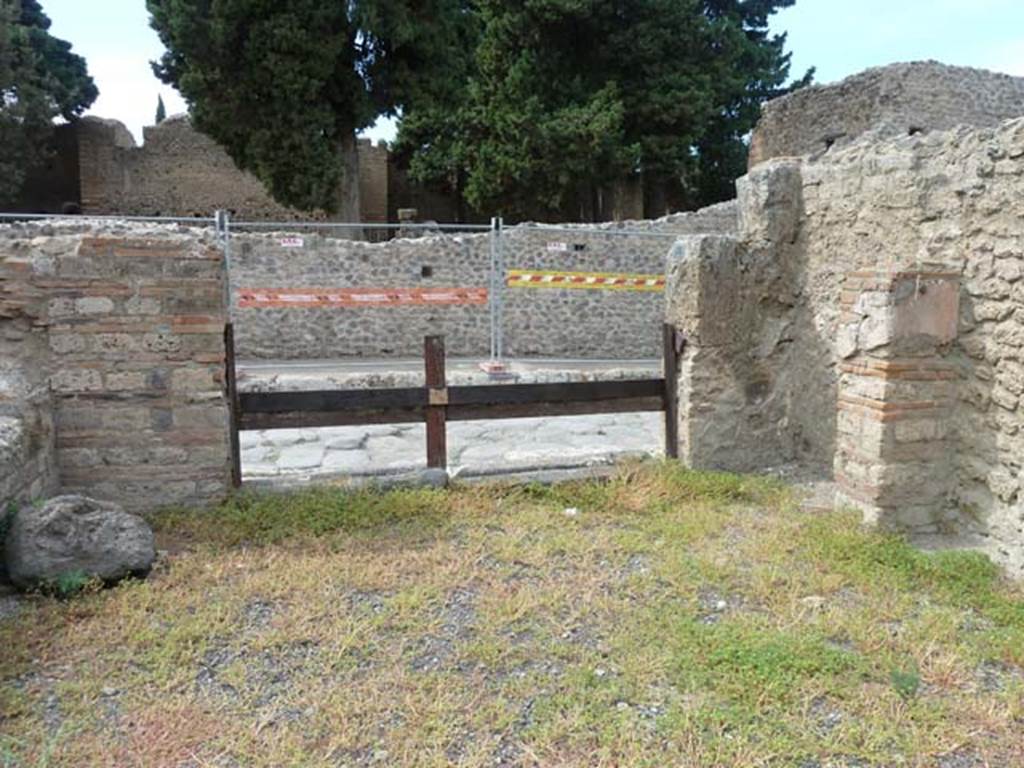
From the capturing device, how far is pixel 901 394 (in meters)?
4.29

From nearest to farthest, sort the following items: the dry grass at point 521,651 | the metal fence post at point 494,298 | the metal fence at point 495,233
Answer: the dry grass at point 521,651, the metal fence at point 495,233, the metal fence post at point 494,298

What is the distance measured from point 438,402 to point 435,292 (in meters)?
7.61

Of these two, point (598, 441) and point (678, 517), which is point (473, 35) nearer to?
point (598, 441)

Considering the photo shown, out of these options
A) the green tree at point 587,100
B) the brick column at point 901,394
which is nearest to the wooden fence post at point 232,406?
the brick column at point 901,394

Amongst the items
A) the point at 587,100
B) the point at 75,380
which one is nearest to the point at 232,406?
the point at 75,380

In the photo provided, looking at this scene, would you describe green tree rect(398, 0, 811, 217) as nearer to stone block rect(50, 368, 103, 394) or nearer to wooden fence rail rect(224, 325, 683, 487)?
wooden fence rail rect(224, 325, 683, 487)

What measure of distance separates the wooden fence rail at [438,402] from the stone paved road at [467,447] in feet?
1.21

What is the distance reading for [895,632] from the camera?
10.8 ft

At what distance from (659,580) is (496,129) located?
685 inches

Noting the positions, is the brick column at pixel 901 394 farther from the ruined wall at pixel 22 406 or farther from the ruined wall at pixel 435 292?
the ruined wall at pixel 435 292

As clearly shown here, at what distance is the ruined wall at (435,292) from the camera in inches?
489

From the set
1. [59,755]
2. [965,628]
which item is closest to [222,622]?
[59,755]

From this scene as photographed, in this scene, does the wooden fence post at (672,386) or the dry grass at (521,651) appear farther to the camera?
the wooden fence post at (672,386)

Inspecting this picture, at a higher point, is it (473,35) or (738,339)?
(473,35)
